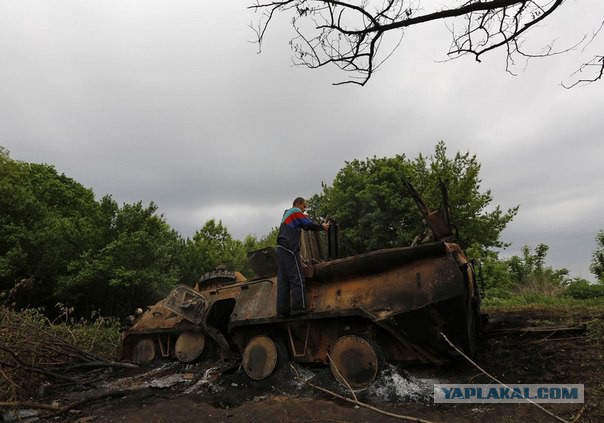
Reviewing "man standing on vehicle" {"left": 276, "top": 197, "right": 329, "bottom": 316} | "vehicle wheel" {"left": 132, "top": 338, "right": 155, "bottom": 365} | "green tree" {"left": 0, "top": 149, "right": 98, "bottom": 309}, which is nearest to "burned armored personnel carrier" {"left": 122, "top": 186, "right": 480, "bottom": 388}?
"man standing on vehicle" {"left": 276, "top": 197, "right": 329, "bottom": 316}

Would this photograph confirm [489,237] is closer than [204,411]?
No

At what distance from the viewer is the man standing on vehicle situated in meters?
6.16

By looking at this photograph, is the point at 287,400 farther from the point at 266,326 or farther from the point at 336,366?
the point at 266,326

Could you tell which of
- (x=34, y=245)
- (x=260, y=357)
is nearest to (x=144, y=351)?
(x=260, y=357)

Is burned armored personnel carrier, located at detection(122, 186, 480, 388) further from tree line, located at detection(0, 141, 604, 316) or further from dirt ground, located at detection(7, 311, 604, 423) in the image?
tree line, located at detection(0, 141, 604, 316)

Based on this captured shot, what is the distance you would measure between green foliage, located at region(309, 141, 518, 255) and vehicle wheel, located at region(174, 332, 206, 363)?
52.7ft

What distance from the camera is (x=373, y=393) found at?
5227 mm

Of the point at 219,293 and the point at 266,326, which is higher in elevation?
the point at 219,293

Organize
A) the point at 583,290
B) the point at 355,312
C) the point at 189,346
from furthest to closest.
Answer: the point at 583,290 → the point at 189,346 → the point at 355,312

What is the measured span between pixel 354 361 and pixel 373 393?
19.7 inches

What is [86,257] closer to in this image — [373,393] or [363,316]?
[363,316]

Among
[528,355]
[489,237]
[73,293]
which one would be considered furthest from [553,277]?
[73,293]

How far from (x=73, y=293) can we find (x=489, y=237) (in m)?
22.2

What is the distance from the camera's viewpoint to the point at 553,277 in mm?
22531
